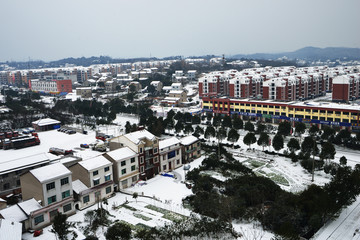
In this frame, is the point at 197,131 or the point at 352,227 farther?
the point at 197,131

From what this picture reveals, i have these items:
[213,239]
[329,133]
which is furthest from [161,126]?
[213,239]

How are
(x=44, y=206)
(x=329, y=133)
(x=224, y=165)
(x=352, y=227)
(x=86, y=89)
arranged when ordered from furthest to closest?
(x=86, y=89) < (x=329, y=133) < (x=224, y=165) < (x=44, y=206) < (x=352, y=227)

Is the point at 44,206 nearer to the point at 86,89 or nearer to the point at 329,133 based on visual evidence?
the point at 329,133

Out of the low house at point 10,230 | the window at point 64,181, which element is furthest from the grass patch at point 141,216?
the low house at point 10,230

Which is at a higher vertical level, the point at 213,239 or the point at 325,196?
the point at 325,196

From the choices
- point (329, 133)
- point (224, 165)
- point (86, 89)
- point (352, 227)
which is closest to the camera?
point (352, 227)

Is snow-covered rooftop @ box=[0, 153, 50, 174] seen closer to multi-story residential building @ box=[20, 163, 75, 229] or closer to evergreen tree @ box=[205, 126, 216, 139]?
multi-story residential building @ box=[20, 163, 75, 229]

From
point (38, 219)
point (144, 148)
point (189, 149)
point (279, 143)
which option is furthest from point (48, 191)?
point (279, 143)
